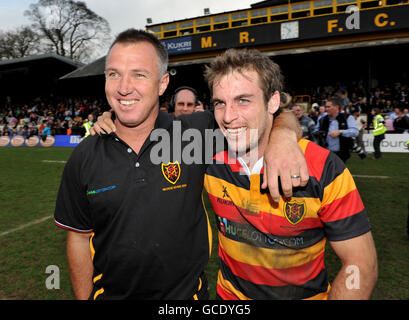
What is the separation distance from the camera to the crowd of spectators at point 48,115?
23.7m

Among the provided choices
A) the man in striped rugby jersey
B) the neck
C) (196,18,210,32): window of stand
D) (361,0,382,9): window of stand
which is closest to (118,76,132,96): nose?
the neck

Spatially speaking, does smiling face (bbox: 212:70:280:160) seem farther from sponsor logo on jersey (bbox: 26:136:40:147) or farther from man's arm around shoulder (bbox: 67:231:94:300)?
sponsor logo on jersey (bbox: 26:136:40:147)

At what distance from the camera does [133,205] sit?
1600mm

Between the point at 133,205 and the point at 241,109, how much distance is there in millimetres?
788

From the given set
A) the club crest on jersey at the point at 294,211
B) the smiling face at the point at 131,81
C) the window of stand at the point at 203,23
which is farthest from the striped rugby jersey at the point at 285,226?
the window of stand at the point at 203,23

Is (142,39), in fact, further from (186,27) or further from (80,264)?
(186,27)

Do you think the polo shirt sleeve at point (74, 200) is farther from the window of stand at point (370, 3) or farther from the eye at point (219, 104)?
the window of stand at point (370, 3)

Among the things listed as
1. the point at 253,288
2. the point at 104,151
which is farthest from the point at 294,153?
the point at 104,151

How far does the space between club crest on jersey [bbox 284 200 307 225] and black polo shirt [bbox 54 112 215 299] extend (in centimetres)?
50

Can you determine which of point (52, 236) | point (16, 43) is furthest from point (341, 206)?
point (16, 43)

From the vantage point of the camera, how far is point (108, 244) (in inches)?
65.0

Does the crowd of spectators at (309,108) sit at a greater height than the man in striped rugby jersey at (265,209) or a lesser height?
greater

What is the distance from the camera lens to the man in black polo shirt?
1609 millimetres

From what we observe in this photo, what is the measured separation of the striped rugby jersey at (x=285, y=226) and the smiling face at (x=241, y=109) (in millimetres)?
149
